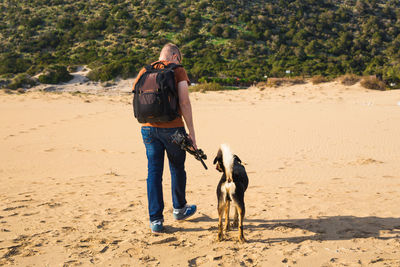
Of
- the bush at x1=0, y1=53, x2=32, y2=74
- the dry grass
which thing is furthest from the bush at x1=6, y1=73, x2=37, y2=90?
the dry grass

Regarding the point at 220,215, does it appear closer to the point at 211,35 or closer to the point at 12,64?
the point at 12,64

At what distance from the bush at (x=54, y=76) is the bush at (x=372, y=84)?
18.4 meters

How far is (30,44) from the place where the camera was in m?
34.6

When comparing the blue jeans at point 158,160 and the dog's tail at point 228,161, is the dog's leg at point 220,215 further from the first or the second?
the blue jeans at point 158,160

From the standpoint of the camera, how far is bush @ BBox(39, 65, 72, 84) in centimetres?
2218

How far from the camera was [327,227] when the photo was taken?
3.66 meters

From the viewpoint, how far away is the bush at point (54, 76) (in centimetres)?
2218

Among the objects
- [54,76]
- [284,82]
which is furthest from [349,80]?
[54,76]

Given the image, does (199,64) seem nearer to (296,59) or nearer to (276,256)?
(296,59)

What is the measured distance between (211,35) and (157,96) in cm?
3464

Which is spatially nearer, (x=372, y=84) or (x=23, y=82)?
(x=372, y=84)

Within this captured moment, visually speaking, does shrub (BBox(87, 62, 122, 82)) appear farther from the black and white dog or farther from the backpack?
the black and white dog

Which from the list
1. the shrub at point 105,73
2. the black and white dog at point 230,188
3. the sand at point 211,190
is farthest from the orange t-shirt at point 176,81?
the shrub at point 105,73

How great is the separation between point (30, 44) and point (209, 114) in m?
29.0
